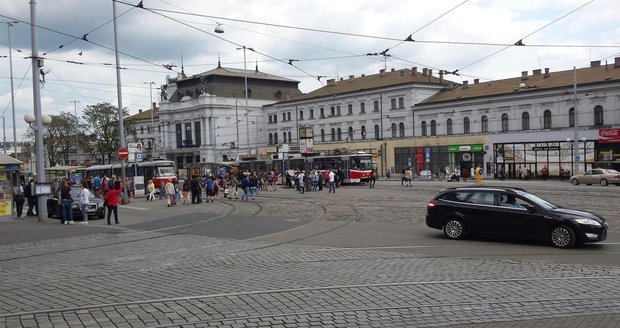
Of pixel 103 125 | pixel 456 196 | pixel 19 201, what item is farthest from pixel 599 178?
pixel 103 125

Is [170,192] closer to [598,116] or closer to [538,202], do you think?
[538,202]

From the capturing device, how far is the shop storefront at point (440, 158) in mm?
65750

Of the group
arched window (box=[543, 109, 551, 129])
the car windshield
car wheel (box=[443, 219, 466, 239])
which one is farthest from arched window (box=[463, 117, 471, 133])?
the car windshield

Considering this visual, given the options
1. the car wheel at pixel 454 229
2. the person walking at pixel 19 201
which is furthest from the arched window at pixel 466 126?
the car wheel at pixel 454 229

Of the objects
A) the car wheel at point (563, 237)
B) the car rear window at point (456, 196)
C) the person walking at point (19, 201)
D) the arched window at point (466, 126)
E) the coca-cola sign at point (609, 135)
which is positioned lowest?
the car wheel at point (563, 237)

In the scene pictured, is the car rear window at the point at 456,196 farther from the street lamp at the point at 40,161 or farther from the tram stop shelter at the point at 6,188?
the tram stop shelter at the point at 6,188

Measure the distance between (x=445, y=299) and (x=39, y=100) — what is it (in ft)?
61.5

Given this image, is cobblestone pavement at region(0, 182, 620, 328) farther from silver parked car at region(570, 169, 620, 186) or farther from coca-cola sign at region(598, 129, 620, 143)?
coca-cola sign at region(598, 129, 620, 143)

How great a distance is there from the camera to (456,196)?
49.9 ft

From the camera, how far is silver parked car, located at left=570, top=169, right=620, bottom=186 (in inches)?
1667

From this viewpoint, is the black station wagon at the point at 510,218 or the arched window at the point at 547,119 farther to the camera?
the arched window at the point at 547,119

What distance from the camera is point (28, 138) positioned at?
83.6m

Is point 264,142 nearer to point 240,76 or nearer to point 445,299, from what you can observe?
point 240,76

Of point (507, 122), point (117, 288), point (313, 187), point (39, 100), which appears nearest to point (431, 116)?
point (507, 122)
